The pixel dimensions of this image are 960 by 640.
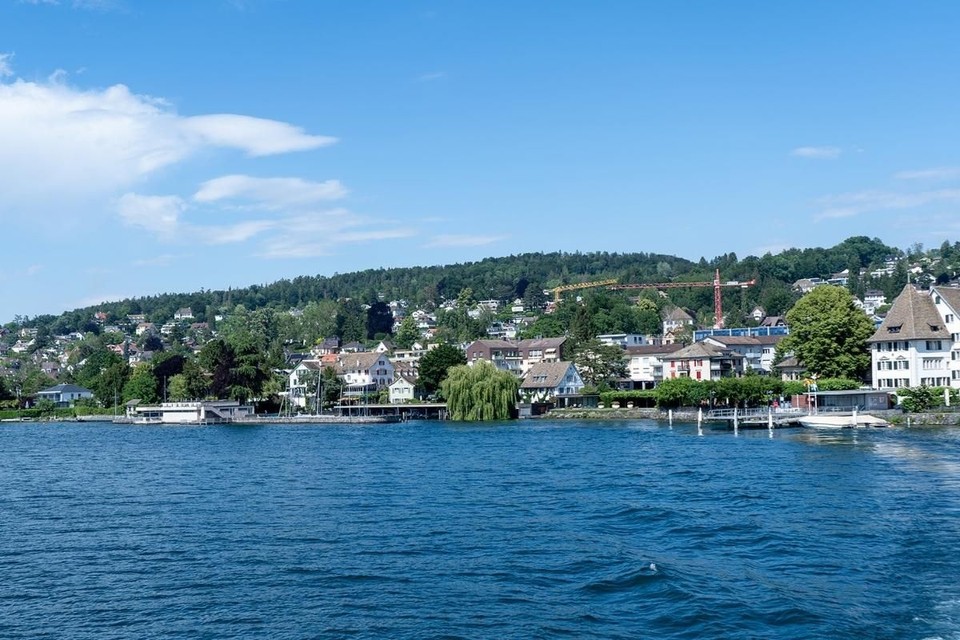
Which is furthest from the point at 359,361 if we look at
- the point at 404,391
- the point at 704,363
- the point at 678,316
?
the point at 678,316

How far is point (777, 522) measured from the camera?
28219mm

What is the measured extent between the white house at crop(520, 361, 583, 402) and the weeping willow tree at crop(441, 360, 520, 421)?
35.7ft

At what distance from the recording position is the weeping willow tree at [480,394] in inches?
3406

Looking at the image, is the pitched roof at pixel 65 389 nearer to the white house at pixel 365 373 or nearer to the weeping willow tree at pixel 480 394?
the white house at pixel 365 373

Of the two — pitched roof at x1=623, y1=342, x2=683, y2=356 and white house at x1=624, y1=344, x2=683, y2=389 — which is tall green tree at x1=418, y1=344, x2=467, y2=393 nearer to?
white house at x1=624, y1=344, x2=683, y2=389

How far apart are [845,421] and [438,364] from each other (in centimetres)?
4951

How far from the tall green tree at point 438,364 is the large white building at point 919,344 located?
45539 millimetres

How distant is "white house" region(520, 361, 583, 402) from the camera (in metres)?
98.4

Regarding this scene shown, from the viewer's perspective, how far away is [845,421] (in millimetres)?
62406

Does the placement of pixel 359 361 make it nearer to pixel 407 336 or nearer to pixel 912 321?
pixel 407 336

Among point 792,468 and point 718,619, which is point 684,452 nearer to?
point 792,468

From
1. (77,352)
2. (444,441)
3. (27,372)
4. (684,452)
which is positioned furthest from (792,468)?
(77,352)

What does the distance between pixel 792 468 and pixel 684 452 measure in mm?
9482

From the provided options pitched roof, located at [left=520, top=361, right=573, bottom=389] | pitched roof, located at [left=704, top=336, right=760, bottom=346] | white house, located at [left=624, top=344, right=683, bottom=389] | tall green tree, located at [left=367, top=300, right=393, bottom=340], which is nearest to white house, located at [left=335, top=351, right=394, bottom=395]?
pitched roof, located at [left=520, top=361, right=573, bottom=389]
